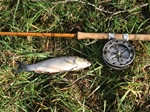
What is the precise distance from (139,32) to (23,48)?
1.32 metres

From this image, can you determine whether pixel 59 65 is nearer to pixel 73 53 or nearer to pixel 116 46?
pixel 73 53

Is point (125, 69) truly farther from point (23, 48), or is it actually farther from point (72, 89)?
point (23, 48)

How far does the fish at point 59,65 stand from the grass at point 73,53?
0.09 m

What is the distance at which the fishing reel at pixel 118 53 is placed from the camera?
11.2 feet

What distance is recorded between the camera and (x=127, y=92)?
3432 mm

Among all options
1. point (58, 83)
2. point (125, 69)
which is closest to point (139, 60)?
point (125, 69)

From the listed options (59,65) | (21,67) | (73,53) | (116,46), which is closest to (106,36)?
(116,46)

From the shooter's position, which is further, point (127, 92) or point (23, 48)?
point (23, 48)

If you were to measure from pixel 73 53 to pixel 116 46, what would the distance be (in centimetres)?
51

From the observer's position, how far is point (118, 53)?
→ 3.43 meters

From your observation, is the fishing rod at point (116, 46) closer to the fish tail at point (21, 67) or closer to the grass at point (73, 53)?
the grass at point (73, 53)

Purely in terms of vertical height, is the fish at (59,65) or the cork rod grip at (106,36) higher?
the cork rod grip at (106,36)

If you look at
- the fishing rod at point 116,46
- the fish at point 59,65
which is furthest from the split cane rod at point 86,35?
the fish at point 59,65

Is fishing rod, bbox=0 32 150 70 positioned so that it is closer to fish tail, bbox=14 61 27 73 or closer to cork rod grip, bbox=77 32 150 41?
cork rod grip, bbox=77 32 150 41
